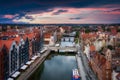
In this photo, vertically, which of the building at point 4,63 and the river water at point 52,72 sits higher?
the building at point 4,63

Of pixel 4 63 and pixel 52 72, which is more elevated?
pixel 4 63

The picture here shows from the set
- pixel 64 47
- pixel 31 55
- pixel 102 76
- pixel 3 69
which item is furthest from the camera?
pixel 64 47

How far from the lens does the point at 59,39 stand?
17.0 m

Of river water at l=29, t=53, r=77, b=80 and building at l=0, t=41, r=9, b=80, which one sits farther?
river water at l=29, t=53, r=77, b=80

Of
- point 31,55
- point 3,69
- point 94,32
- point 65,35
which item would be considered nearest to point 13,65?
point 3,69

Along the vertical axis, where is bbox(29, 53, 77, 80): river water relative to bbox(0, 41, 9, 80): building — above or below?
below

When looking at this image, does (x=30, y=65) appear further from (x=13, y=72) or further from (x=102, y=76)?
(x=102, y=76)

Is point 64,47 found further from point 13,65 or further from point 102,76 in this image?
point 102,76

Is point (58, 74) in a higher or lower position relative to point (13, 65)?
lower

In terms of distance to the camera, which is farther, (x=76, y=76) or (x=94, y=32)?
(x=94, y=32)

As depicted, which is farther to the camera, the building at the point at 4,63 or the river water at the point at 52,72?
the river water at the point at 52,72

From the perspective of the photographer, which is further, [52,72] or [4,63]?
[52,72]

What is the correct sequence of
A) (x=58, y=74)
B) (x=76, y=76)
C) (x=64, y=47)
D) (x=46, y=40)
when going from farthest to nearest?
1. (x=46, y=40)
2. (x=64, y=47)
3. (x=58, y=74)
4. (x=76, y=76)

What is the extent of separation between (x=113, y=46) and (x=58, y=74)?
11.2 ft
